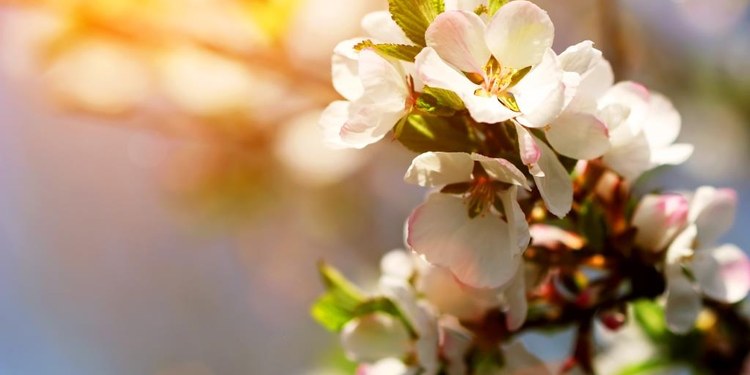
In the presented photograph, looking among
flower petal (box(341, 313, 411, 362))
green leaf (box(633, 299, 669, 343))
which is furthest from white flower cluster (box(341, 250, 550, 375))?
green leaf (box(633, 299, 669, 343))

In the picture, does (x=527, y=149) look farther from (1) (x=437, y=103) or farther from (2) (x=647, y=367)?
(2) (x=647, y=367)

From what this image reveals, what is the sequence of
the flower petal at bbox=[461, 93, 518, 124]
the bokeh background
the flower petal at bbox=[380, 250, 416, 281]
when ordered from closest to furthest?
the flower petal at bbox=[461, 93, 518, 124]
the flower petal at bbox=[380, 250, 416, 281]
the bokeh background

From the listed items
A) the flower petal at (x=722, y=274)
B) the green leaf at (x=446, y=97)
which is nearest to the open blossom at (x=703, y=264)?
the flower petal at (x=722, y=274)

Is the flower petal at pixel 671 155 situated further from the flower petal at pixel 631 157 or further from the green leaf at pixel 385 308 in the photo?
the green leaf at pixel 385 308

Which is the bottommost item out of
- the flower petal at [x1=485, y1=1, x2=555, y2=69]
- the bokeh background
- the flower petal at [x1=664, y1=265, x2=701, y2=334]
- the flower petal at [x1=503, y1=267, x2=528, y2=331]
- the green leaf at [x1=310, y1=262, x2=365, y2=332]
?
the flower petal at [x1=664, y1=265, x2=701, y2=334]

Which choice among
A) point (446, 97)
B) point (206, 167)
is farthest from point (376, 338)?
point (206, 167)

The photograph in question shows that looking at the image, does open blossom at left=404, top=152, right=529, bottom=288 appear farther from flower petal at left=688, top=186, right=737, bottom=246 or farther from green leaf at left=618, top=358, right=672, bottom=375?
green leaf at left=618, top=358, right=672, bottom=375
